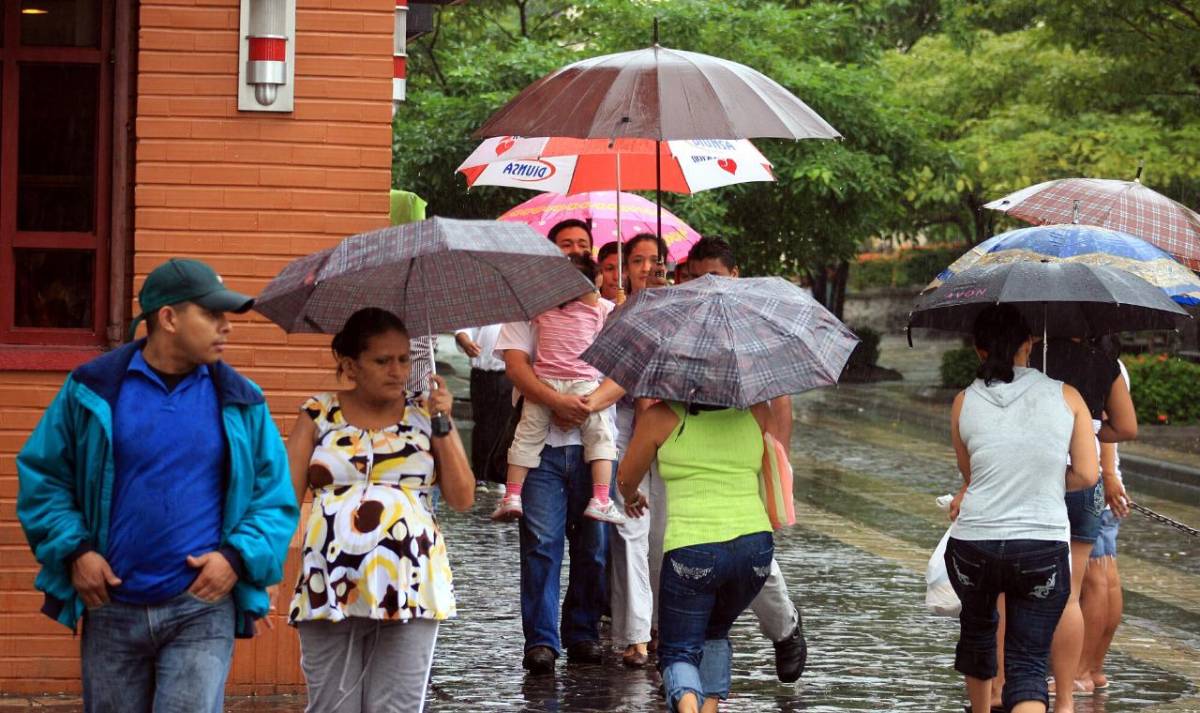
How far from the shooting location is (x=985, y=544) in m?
6.43

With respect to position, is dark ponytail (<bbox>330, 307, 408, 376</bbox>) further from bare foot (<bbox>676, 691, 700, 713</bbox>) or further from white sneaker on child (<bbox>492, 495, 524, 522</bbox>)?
white sneaker on child (<bbox>492, 495, 524, 522</bbox>)

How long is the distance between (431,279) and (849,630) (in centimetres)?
441

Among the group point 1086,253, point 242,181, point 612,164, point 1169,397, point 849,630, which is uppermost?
point 612,164

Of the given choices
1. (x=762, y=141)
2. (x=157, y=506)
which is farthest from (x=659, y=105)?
(x=762, y=141)

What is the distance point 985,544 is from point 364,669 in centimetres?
233

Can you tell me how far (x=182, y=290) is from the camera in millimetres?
4695

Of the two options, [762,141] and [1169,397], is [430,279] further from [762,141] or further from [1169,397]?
[1169,397]

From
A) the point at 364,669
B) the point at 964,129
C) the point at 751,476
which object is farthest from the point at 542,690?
the point at 964,129

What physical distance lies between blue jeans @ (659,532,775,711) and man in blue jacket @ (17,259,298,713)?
5.55 ft

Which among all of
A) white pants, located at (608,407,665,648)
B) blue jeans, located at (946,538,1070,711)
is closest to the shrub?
white pants, located at (608,407,665,648)

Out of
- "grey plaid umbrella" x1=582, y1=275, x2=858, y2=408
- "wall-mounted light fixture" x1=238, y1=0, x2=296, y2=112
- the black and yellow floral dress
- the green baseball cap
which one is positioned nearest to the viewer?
the green baseball cap

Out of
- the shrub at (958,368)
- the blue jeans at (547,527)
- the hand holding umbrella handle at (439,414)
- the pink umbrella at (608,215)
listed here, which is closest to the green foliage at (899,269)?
the shrub at (958,368)

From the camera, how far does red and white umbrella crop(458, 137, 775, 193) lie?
9500 millimetres

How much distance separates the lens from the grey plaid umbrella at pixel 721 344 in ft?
19.4
